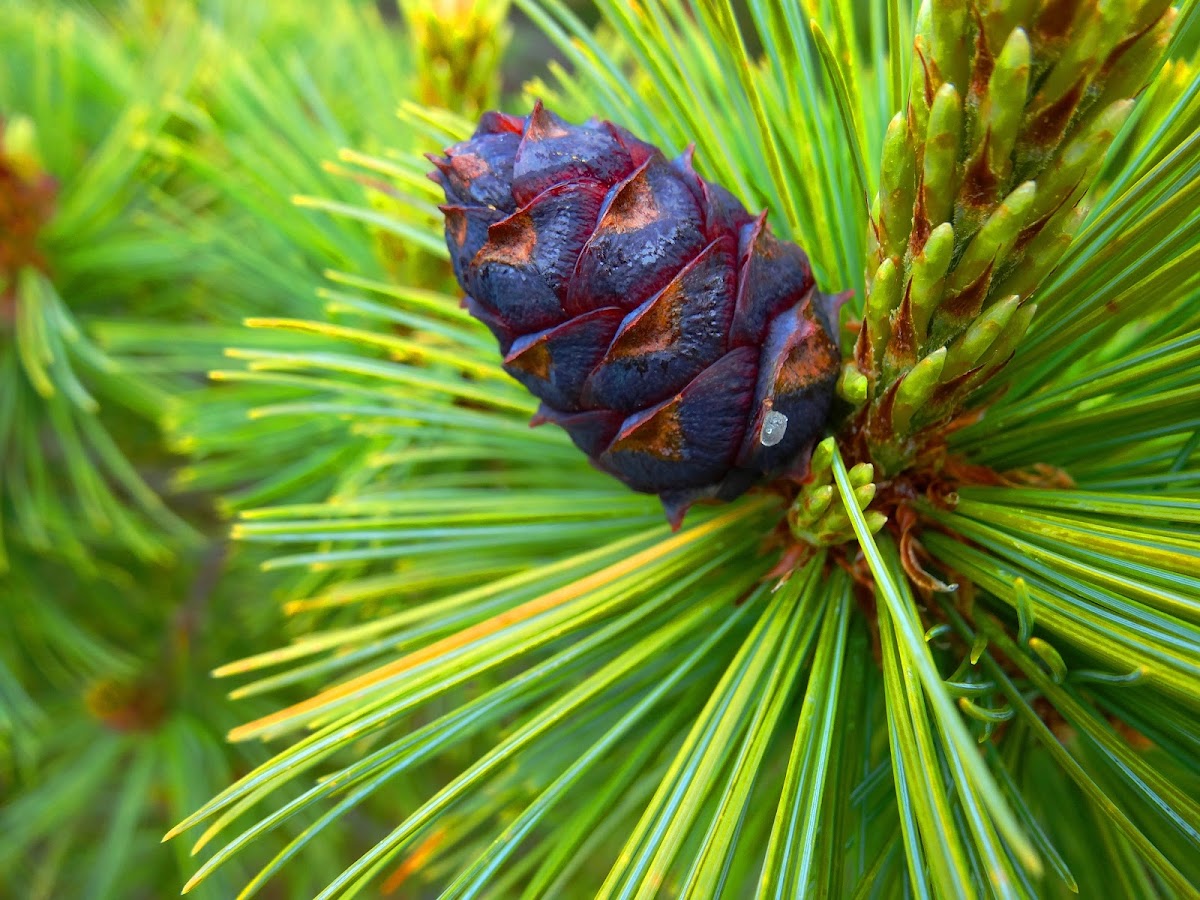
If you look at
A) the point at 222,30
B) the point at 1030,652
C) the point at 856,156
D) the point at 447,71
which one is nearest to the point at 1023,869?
the point at 1030,652

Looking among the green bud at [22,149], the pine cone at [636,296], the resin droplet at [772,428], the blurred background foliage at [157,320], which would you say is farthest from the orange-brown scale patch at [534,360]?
the green bud at [22,149]

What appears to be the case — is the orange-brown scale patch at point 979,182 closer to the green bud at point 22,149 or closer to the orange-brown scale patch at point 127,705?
the green bud at point 22,149

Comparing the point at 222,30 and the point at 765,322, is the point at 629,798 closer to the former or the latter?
the point at 765,322

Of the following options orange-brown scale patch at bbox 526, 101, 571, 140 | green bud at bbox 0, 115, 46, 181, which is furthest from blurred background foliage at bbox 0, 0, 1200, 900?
orange-brown scale patch at bbox 526, 101, 571, 140

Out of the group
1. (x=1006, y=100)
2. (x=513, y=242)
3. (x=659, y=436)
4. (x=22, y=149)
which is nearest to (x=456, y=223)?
(x=513, y=242)

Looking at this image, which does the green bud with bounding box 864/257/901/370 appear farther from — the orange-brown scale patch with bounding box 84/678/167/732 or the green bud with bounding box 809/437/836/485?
the orange-brown scale patch with bounding box 84/678/167/732

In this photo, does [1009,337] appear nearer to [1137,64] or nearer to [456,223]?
[1137,64]

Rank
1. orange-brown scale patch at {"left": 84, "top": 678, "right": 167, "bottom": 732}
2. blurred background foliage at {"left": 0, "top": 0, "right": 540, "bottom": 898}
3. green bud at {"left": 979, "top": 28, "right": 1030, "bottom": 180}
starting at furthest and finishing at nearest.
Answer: orange-brown scale patch at {"left": 84, "top": 678, "right": 167, "bottom": 732}
blurred background foliage at {"left": 0, "top": 0, "right": 540, "bottom": 898}
green bud at {"left": 979, "top": 28, "right": 1030, "bottom": 180}
